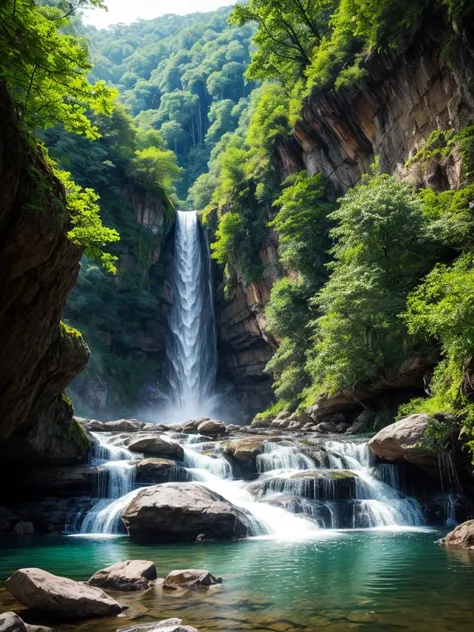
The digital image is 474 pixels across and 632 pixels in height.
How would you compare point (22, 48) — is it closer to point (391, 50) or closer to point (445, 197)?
point (445, 197)

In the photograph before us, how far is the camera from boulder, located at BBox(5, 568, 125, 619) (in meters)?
6.23

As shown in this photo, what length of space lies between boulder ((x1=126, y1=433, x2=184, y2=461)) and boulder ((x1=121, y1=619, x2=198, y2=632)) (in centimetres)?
1383

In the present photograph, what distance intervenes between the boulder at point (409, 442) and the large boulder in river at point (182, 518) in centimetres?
562

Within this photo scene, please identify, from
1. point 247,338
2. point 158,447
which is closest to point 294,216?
point 247,338

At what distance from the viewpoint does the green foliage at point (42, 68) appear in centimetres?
725

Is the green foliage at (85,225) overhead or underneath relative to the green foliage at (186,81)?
underneath

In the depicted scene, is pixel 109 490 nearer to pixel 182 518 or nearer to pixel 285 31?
pixel 182 518

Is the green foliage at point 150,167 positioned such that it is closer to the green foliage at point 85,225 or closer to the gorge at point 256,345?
the gorge at point 256,345

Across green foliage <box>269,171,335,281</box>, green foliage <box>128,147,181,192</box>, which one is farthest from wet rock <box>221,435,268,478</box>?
green foliage <box>128,147,181,192</box>

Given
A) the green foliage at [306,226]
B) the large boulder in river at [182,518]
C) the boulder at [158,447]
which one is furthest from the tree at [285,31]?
the large boulder in river at [182,518]

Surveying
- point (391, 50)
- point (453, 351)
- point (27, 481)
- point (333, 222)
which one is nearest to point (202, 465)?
point (27, 481)

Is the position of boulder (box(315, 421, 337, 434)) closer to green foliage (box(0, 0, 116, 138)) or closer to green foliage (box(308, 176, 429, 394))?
green foliage (box(308, 176, 429, 394))

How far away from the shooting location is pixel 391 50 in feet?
87.8

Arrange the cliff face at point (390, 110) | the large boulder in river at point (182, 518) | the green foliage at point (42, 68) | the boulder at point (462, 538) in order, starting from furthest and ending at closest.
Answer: the cliff face at point (390, 110), the large boulder in river at point (182, 518), the boulder at point (462, 538), the green foliage at point (42, 68)
